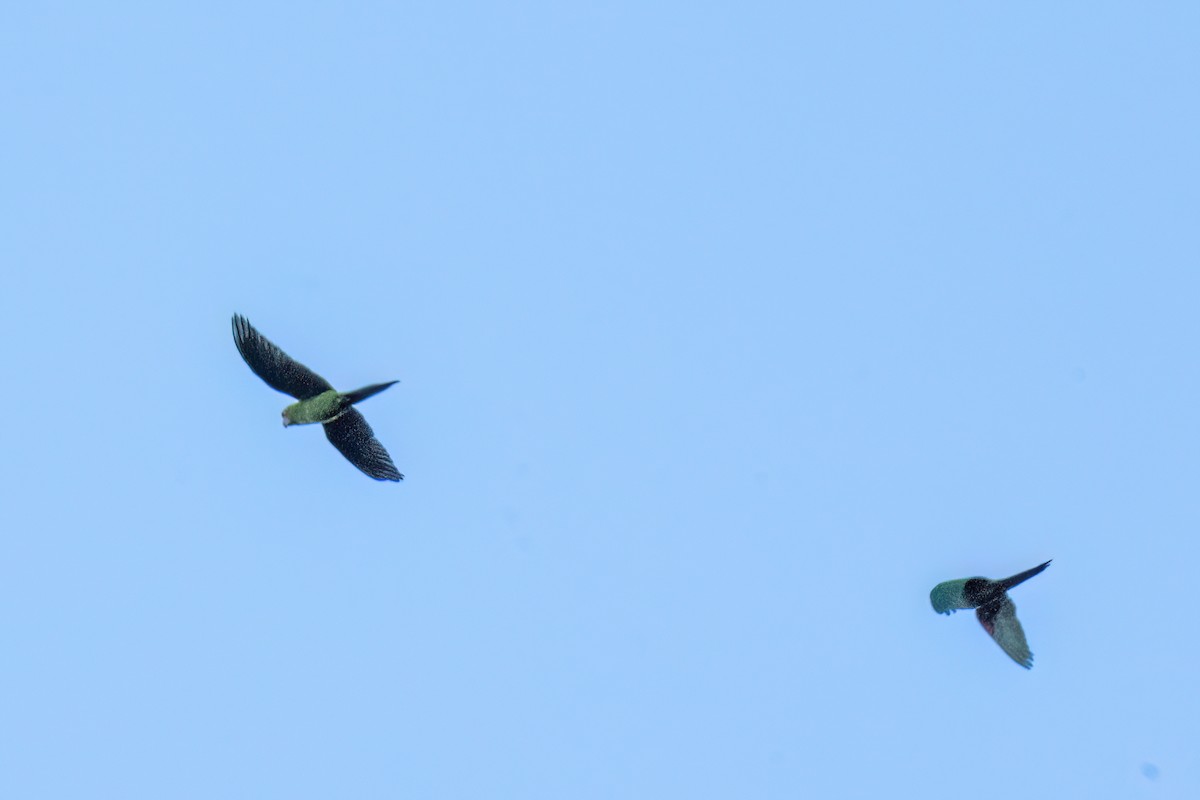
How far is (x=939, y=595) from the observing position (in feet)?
82.5

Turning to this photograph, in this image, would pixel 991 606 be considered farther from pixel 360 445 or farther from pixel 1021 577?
pixel 360 445

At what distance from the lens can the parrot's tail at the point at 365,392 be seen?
22469 millimetres

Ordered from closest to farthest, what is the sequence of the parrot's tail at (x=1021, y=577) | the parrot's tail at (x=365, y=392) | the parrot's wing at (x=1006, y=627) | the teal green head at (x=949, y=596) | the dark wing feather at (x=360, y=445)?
1. the parrot's tail at (x=365, y=392)
2. the parrot's tail at (x=1021, y=577)
3. the dark wing feather at (x=360, y=445)
4. the teal green head at (x=949, y=596)
5. the parrot's wing at (x=1006, y=627)

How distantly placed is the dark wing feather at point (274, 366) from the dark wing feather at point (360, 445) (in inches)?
27.1

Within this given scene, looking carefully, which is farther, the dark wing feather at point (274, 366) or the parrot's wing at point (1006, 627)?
the parrot's wing at point (1006, 627)

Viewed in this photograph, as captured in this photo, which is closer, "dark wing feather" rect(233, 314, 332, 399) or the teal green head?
"dark wing feather" rect(233, 314, 332, 399)

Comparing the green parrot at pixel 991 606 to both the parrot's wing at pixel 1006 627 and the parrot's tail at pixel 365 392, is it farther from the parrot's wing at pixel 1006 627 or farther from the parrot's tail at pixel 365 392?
the parrot's tail at pixel 365 392

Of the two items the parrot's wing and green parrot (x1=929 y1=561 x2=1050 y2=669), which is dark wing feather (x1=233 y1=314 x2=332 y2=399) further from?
the parrot's wing

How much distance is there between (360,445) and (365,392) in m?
1.68

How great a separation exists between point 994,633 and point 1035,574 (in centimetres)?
188

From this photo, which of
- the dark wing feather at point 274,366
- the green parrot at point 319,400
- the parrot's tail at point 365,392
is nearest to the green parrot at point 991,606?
the green parrot at point 319,400

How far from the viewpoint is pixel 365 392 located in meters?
22.8

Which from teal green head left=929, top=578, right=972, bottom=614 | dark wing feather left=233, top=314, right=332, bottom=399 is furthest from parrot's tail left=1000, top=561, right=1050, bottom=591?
dark wing feather left=233, top=314, right=332, bottom=399

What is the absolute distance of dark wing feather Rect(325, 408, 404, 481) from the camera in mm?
23875
